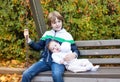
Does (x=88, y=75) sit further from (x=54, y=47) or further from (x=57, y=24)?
(x=57, y=24)

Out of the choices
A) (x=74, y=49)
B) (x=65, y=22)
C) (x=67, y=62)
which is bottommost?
(x=67, y=62)

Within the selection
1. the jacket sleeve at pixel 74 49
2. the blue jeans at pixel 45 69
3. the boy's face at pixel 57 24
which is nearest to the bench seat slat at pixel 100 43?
the jacket sleeve at pixel 74 49

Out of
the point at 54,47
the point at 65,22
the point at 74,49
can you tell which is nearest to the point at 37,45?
the point at 54,47

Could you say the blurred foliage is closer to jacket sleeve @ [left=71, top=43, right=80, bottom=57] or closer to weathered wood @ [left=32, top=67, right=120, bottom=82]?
jacket sleeve @ [left=71, top=43, right=80, bottom=57]

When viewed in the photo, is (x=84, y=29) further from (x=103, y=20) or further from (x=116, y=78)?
(x=116, y=78)

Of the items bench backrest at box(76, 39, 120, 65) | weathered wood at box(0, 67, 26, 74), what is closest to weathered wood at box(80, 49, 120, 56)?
bench backrest at box(76, 39, 120, 65)

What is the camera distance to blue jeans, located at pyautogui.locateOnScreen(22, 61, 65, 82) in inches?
184

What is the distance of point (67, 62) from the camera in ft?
16.0

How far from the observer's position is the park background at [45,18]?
19.9 ft

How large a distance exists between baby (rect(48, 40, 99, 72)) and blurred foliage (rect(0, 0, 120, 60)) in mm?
1091

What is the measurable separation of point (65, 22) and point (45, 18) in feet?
1.13

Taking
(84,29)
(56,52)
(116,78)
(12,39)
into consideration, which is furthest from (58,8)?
(116,78)

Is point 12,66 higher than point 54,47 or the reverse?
the reverse

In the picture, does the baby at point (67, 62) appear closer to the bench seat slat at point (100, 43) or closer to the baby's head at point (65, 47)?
the baby's head at point (65, 47)
